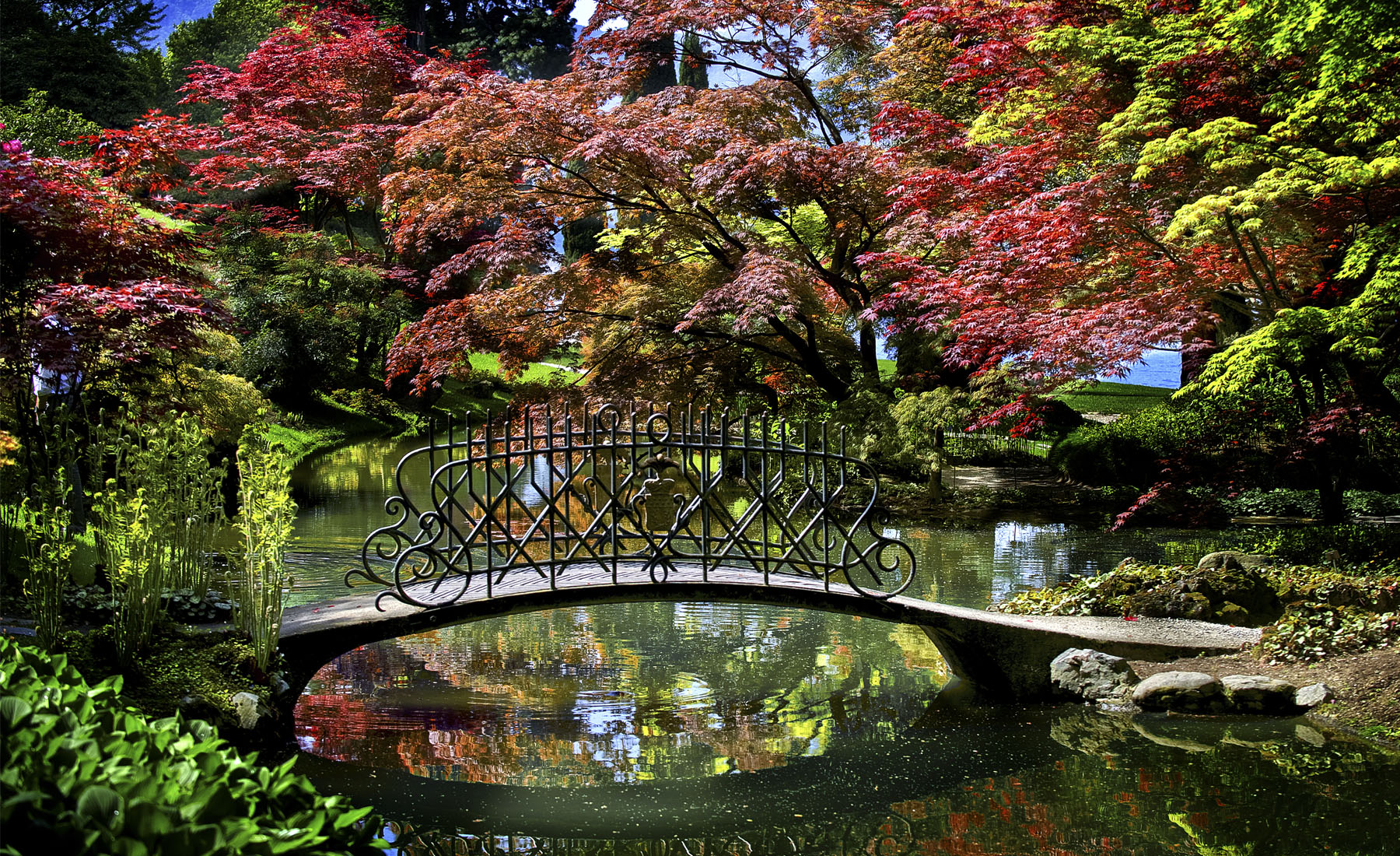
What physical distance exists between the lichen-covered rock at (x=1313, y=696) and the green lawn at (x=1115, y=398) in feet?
46.3

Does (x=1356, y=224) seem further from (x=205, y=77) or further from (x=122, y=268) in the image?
(x=205, y=77)

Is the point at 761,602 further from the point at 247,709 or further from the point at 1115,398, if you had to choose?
the point at 1115,398

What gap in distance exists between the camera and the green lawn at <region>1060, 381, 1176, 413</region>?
69.4 feet

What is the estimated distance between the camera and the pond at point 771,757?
441 cm

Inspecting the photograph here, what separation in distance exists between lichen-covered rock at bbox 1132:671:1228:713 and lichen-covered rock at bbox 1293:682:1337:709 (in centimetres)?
44

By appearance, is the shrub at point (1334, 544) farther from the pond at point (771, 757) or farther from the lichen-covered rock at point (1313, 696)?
the pond at point (771, 757)

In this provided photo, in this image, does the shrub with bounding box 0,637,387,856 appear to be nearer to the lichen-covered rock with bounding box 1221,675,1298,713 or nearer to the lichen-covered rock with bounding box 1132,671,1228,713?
the lichen-covered rock with bounding box 1132,671,1228,713

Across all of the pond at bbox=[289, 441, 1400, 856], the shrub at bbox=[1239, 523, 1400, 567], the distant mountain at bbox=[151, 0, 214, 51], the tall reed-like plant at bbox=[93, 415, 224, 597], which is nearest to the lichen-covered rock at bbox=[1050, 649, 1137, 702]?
the pond at bbox=[289, 441, 1400, 856]

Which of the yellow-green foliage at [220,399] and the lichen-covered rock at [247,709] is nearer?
the lichen-covered rock at [247,709]

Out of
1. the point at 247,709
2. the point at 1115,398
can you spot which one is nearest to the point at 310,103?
the point at 247,709

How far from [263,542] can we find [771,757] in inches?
111

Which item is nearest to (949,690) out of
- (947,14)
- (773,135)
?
(773,135)

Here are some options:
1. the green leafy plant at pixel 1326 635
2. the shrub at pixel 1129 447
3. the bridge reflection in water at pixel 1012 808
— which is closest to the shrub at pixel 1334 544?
the green leafy plant at pixel 1326 635

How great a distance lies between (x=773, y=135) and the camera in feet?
39.6
